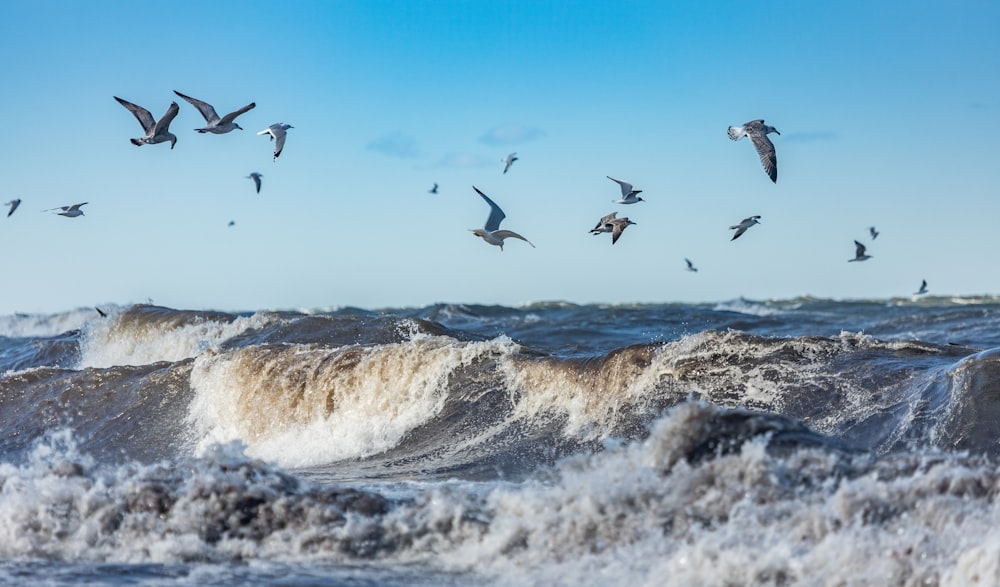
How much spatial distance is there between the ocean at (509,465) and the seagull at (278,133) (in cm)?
266

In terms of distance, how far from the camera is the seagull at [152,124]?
15141 millimetres

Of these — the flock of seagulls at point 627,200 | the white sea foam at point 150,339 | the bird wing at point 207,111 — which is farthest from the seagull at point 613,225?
the white sea foam at point 150,339

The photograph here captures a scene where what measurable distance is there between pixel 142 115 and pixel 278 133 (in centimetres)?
176

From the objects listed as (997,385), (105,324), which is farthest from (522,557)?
(105,324)

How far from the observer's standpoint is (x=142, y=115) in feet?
51.2

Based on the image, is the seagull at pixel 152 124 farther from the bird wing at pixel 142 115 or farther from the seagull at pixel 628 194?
the seagull at pixel 628 194

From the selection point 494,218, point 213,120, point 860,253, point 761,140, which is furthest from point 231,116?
point 860,253

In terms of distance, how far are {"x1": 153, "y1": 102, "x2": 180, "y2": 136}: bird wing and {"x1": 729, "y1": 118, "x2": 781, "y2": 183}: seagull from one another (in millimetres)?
6936

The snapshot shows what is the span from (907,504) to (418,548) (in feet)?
9.24

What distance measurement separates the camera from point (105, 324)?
80.2ft

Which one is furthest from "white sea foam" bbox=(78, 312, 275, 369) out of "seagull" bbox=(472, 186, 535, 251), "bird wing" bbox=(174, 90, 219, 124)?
"seagull" bbox=(472, 186, 535, 251)

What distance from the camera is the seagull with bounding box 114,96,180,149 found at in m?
15.1

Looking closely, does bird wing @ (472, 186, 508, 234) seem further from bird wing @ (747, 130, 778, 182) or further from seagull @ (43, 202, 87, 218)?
seagull @ (43, 202, 87, 218)

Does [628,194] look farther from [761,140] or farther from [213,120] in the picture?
[213,120]
